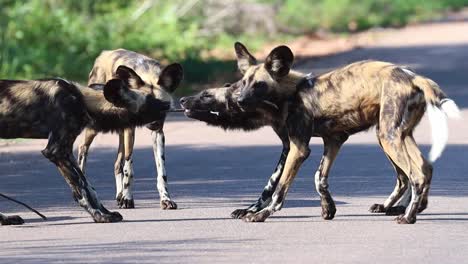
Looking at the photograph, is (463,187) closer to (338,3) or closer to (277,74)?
(277,74)

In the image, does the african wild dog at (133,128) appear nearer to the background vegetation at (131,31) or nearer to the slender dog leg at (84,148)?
the slender dog leg at (84,148)

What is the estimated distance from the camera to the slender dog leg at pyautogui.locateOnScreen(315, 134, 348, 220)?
958cm

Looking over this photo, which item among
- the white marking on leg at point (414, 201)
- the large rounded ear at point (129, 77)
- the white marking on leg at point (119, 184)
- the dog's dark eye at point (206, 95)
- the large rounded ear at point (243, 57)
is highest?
the large rounded ear at point (243, 57)

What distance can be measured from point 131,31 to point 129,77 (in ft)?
51.1

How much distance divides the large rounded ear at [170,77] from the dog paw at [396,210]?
1.80 m

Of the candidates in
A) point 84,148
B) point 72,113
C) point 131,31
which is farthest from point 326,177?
point 131,31

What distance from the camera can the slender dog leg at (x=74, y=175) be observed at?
9.50 meters

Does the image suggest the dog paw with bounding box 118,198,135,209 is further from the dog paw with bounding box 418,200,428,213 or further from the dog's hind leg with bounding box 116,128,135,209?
the dog paw with bounding box 418,200,428,213

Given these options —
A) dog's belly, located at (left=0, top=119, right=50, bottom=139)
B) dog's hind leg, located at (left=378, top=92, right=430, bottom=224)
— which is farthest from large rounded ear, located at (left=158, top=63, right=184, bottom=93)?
dog's hind leg, located at (left=378, top=92, right=430, bottom=224)

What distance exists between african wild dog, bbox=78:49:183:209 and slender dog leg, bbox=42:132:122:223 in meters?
0.43

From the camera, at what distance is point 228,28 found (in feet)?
99.7

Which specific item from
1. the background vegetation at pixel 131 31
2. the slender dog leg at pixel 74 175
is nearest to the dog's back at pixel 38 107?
the slender dog leg at pixel 74 175

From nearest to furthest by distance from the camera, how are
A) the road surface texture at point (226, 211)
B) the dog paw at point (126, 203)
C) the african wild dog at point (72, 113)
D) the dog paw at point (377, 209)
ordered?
the road surface texture at point (226, 211)
the african wild dog at point (72, 113)
the dog paw at point (377, 209)
the dog paw at point (126, 203)

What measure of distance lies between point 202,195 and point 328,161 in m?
1.54
